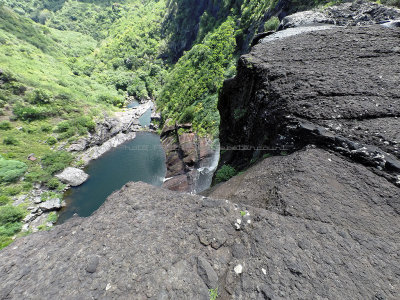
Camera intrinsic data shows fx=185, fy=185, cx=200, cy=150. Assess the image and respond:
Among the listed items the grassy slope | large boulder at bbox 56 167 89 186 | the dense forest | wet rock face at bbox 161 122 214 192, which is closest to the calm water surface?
large boulder at bbox 56 167 89 186

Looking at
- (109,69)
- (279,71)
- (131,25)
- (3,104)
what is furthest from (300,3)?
(131,25)

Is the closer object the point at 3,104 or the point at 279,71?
the point at 279,71

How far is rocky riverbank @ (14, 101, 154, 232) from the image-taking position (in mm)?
25744

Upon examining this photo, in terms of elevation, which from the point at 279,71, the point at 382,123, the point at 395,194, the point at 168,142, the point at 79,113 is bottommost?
the point at 168,142

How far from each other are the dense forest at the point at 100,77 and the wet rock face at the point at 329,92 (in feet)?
27.7

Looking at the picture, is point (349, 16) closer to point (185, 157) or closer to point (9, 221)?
point (185, 157)

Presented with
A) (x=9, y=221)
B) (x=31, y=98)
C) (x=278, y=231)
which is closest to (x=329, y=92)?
(x=278, y=231)

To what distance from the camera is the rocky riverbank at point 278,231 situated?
303 centimetres

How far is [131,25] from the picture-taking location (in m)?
124

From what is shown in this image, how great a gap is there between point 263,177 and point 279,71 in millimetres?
5063

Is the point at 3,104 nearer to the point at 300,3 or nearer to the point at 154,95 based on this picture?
the point at 154,95

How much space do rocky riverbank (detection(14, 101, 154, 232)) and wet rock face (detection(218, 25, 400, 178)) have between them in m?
30.4

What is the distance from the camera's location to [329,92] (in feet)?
21.4

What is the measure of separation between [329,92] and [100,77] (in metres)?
94.0
